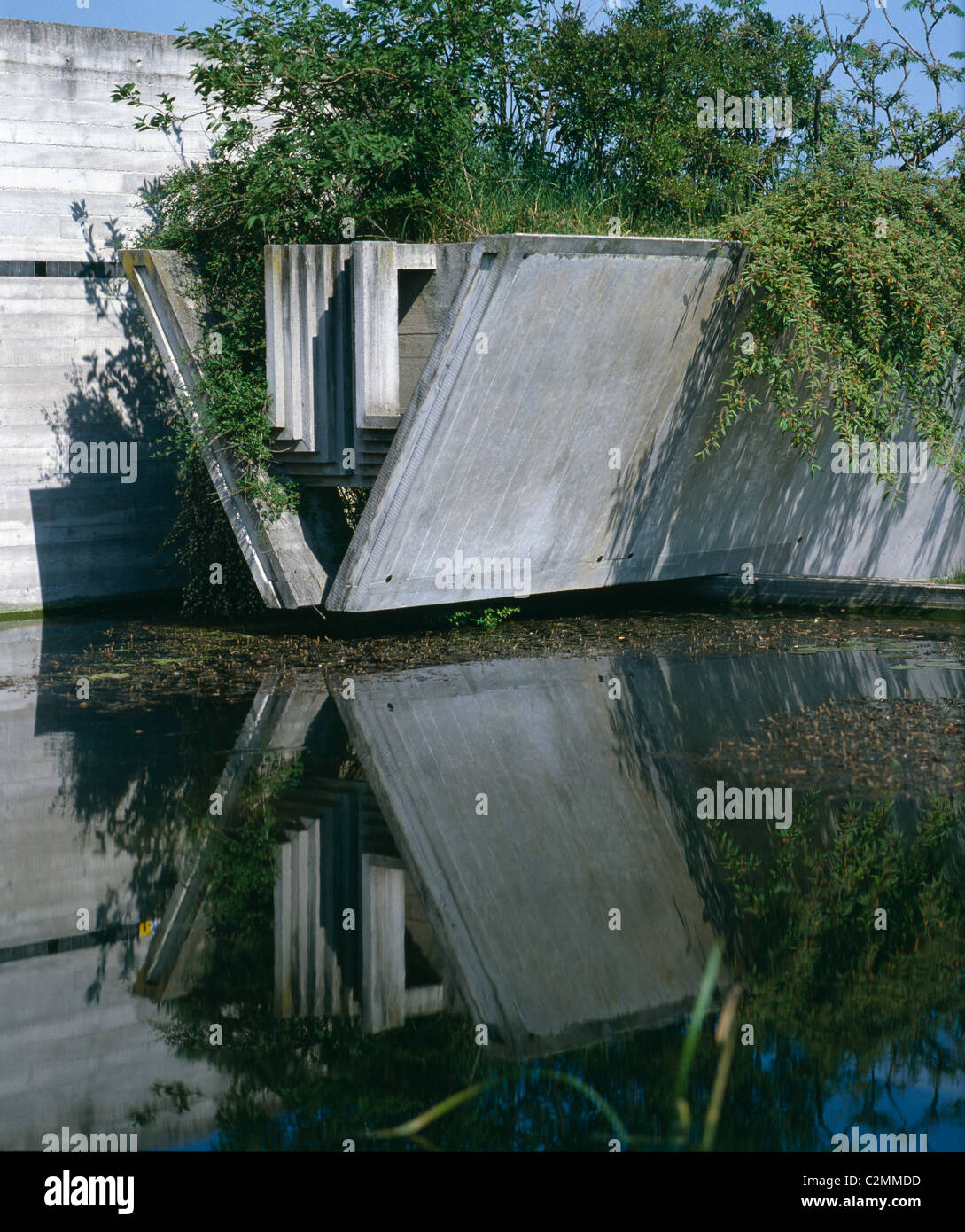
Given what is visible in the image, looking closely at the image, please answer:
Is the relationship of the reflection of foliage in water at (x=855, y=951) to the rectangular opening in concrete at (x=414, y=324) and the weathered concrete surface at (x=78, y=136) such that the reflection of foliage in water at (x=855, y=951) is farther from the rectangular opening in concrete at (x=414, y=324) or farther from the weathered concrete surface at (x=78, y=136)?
the weathered concrete surface at (x=78, y=136)

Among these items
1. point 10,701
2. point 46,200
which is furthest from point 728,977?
point 46,200

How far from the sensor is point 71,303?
14.4 meters

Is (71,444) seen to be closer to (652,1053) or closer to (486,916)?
(486,916)

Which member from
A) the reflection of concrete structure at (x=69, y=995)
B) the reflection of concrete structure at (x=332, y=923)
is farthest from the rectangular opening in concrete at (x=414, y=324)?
the reflection of concrete structure at (x=69, y=995)

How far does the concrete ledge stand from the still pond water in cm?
364

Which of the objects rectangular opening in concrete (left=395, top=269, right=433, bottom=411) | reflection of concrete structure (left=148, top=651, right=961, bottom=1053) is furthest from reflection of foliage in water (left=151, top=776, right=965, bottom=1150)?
rectangular opening in concrete (left=395, top=269, right=433, bottom=411)

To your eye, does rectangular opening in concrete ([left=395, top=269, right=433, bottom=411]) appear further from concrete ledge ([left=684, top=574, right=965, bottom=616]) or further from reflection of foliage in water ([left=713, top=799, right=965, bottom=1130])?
reflection of foliage in water ([left=713, top=799, right=965, bottom=1130])

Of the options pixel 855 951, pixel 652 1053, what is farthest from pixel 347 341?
pixel 652 1053

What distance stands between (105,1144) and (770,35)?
17.8 meters

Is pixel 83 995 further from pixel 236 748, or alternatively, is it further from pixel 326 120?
pixel 326 120

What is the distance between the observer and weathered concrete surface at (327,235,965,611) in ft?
36.0

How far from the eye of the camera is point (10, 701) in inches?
A: 399

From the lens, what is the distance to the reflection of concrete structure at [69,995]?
432 centimetres

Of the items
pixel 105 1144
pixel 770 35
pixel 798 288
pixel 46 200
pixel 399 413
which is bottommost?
pixel 105 1144
